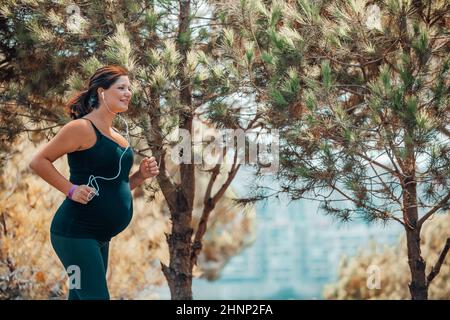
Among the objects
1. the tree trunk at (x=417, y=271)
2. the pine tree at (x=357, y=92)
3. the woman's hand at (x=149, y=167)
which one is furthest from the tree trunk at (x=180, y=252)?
the woman's hand at (x=149, y=167)

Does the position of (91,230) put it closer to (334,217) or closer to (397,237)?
(334,217)

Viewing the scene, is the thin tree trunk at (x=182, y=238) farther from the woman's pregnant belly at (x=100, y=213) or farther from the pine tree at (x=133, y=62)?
the woman's pregnant belly at (x=100, y=213)

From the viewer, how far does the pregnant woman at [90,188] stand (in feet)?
9.73

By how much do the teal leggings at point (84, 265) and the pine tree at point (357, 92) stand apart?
5.78 ft

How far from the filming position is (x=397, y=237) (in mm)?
12328

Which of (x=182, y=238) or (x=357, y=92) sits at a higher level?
(x=357, y=92)

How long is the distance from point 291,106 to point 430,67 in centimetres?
92

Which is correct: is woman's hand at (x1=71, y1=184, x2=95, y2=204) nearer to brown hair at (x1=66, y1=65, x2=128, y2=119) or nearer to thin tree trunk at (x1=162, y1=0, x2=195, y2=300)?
brown hair at (x1=66, y1=65, x2=128, y2=119)

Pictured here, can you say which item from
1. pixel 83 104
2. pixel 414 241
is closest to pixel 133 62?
pixel 83 104

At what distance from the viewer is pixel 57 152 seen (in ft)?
9.75

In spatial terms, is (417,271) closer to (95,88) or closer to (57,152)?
(95,88)

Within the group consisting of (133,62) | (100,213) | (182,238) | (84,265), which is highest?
(133,62)

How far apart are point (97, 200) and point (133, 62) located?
6.20 ft

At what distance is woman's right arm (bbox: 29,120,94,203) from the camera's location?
9.71 ft
